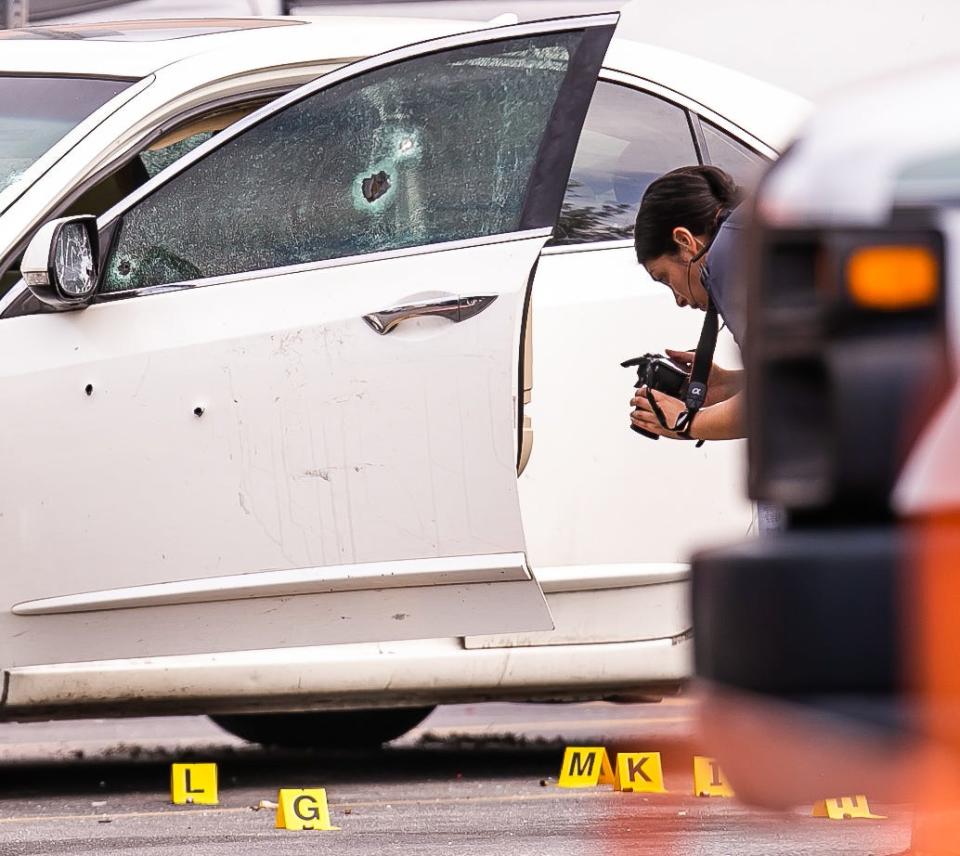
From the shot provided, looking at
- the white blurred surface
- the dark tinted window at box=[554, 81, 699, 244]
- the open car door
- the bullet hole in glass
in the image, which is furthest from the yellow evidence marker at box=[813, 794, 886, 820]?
the white blurred surface

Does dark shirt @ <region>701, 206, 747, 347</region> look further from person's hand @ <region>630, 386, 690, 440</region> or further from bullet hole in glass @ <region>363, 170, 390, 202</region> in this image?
bullet hole in glass @ <region>363, 170, 390, 202</region>

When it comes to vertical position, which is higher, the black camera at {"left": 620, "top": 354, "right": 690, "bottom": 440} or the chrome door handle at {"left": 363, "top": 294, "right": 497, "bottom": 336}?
the chrome door handle at {"left": 363, "top": 294, "right": 497, "bottom": 336}

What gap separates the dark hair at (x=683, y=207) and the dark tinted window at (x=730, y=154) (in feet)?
0.95

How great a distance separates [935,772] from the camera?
1723 mm

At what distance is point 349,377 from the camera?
13.6 ft

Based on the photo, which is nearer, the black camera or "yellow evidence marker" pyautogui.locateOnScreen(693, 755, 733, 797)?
the black camera

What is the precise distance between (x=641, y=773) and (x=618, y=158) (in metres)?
1.42

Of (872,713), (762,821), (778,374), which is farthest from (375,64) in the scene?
(872,713)

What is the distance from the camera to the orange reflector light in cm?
176

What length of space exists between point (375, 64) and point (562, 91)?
42 centimetres

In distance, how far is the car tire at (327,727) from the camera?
5520mm

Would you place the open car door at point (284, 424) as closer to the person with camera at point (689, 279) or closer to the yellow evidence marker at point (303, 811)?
the person with camera at point (689, 279)

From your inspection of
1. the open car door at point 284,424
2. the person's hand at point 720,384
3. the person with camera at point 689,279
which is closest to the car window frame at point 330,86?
the open car door at point 284,424

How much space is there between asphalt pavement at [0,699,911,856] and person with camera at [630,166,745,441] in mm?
847
